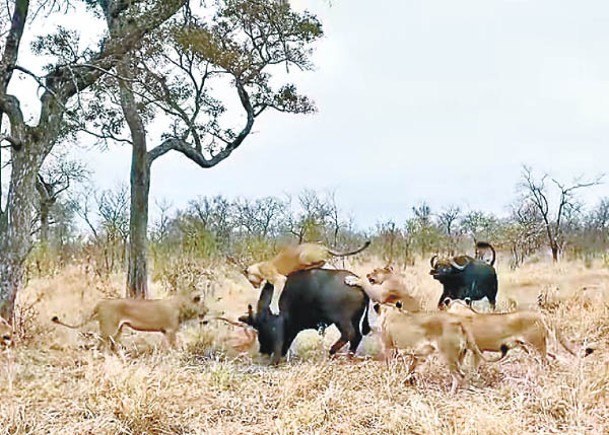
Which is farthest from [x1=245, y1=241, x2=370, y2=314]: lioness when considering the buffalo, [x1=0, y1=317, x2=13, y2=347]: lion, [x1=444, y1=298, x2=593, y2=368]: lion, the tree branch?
the tree branch

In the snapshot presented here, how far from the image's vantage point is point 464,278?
575 cm

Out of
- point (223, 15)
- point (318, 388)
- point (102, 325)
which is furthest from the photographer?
point (223, 15)

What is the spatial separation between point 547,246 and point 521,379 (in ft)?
45.3

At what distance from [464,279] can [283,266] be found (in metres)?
1.83

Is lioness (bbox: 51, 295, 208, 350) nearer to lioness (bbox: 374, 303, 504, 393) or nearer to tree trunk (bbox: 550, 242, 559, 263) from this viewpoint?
lioness (bbox: 374, 303, 504, 393)

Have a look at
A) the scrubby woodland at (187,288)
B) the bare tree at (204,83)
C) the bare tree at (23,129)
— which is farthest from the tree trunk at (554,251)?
the bare tree at (23,129)

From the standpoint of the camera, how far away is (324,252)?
4891 millimetres

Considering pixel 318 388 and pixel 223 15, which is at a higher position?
pixel 223 15

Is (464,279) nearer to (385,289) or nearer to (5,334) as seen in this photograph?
(385,289)

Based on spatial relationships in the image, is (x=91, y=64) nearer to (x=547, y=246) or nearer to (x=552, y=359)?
(x=552, y=359)

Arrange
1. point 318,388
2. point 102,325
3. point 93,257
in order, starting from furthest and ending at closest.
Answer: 1. point 93,257
2. point 102,325
3. point 318,388

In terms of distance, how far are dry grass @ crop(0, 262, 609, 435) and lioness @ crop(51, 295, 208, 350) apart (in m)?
0.15

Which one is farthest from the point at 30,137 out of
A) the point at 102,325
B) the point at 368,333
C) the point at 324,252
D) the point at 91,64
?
the point at 368,333

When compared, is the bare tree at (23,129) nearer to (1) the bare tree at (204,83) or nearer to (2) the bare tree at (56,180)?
(1) the bare tree at (204,83)
